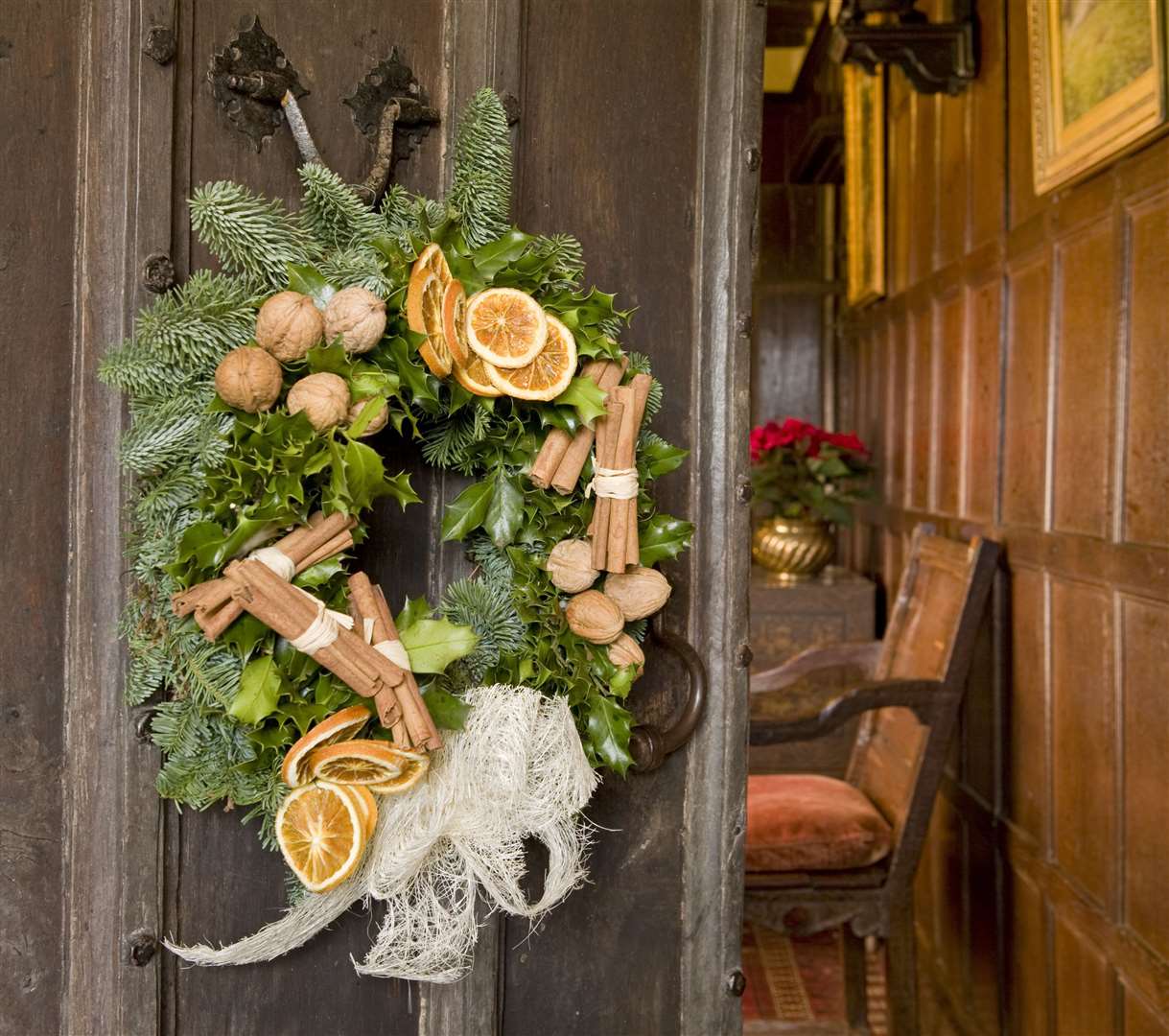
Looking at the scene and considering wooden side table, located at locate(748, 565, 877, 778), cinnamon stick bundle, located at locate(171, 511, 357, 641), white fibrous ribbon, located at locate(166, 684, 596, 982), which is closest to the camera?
cinnamon stick bundle, located at locate(171, 511, 357, 641)

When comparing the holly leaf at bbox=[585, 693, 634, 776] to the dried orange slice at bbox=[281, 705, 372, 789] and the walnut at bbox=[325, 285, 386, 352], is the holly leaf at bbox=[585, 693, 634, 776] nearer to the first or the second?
the dried orange slice at bbox=[281, 705, 372, 789]

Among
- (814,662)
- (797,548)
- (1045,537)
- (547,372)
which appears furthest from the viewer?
(797,548)

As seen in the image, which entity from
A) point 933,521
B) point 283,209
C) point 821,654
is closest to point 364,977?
point 283,209

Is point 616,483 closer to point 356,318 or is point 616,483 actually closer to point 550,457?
point 550,457

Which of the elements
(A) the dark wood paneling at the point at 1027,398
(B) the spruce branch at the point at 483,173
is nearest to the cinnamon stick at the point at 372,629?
(B) the spruce branch at the point at 483,173

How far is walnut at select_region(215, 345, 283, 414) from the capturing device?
87cm

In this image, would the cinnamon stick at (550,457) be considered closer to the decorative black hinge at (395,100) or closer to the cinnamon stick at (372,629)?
the cinnamon stick at (372,629)

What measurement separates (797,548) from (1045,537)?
1412mm

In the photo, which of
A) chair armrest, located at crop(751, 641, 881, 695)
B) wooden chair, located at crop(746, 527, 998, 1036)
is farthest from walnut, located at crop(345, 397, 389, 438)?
chair armrest, located at crop(751, 641, 881, 695)

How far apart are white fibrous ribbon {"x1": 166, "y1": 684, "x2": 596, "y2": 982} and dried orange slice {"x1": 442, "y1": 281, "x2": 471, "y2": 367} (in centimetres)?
30

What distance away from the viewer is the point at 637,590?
3.42 ft

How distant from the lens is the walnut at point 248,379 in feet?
2.85

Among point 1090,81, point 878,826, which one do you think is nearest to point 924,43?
point 1090,81

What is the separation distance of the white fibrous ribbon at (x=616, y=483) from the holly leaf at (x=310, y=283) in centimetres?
28
